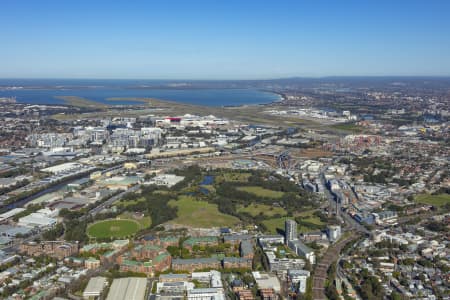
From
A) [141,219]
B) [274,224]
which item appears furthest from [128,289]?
[274,224]

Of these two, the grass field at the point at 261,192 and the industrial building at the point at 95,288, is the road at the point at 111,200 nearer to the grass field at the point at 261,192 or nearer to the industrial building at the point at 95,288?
the grass field at the point at 261,192

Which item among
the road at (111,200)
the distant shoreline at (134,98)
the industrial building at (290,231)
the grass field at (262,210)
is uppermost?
the distant shoreline at (134,98)

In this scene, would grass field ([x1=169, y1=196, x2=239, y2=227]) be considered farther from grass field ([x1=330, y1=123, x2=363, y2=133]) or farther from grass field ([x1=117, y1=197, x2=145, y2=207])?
grass field ([x1=330, y1=123, x2=363, y2=133])

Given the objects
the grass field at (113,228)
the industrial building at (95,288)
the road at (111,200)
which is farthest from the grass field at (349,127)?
the industrial building at (95,288)

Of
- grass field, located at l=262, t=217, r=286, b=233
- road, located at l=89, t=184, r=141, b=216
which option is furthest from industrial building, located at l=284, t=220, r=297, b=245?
road, located at l=89, t=184, r=141, b=216

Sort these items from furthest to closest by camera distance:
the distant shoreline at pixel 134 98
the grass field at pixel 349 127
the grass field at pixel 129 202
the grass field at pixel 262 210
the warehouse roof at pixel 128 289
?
the distant shoreline at pixel 134 98 → the grass field at pixel 349 127 → the grass field at pixel 129 202 → the grass field at pixel 262 210 → the warehouse roof at pixel 128 289

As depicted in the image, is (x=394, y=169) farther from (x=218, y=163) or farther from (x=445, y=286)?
(x=445, y=286)

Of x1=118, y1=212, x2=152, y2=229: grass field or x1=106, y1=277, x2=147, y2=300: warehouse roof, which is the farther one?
x1=118, y1=212, x2=152, y2=229: grass field
